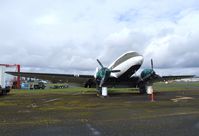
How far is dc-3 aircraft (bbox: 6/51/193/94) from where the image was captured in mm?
36281

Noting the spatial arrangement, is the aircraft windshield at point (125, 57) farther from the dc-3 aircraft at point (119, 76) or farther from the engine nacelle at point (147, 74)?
the engine nacelle at point (147, 74)

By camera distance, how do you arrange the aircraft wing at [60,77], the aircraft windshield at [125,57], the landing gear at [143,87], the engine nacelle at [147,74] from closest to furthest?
the aircraft windshield at [125,57]
the engine nacelle at [147,74]
the aircraft wing at [60,77]
the landing gear at [143,87]

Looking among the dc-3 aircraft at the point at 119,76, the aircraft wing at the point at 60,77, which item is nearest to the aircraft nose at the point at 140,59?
the dc-3 aircraft at the point at 119,76

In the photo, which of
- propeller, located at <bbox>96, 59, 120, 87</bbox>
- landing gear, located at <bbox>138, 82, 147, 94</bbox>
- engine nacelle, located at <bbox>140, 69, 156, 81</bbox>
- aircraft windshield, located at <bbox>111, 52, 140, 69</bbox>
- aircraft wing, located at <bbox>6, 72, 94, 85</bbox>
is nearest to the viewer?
propeller, located at <bbox>96, 59, 120, 87</bbox>

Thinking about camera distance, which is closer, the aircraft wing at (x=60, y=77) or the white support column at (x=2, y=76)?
the white support column at (x=2, y=76)

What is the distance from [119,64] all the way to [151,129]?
26.3 m

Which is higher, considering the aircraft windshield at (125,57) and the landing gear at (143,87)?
the aircraft windshield at (125,57)

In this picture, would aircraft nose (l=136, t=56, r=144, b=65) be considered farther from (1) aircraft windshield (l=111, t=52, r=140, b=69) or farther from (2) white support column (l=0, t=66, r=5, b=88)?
(2) white support column (l=0, t=66, r=5, b=88)

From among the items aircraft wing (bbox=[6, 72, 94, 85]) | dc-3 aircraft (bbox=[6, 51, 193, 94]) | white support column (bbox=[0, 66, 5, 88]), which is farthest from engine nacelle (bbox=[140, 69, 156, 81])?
white support column (bbox=[0, 66, 5, 88])

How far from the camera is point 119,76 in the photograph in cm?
3731

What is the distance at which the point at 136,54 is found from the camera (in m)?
36.9

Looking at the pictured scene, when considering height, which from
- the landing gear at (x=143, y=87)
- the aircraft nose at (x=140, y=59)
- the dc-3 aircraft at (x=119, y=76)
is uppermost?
the aircraft nose at (x=140, y=59)

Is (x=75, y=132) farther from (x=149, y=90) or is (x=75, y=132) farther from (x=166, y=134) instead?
(x=149, y=90)

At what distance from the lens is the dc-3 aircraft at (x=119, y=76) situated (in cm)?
3628
